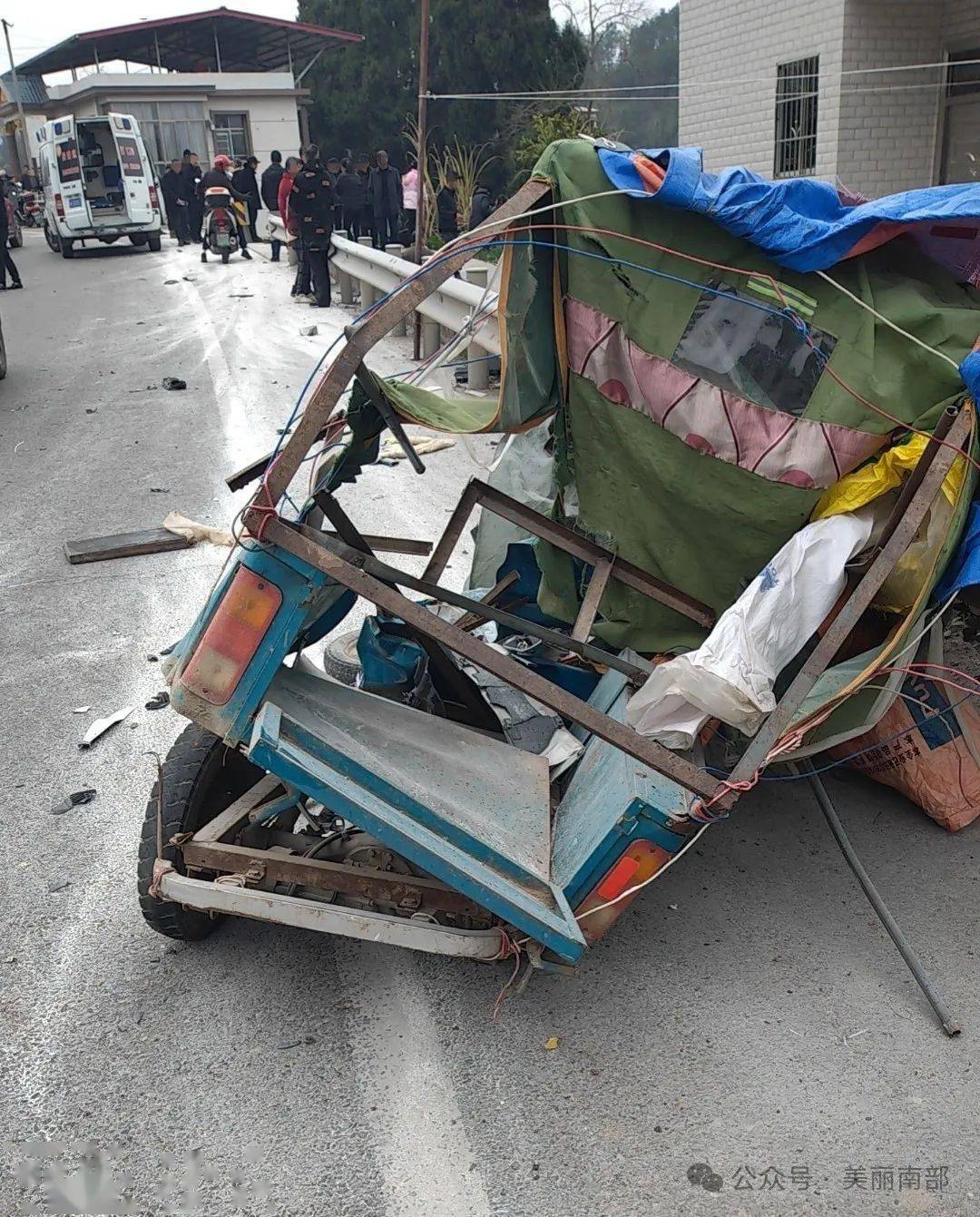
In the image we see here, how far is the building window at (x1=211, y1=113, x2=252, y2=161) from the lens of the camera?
3894cm

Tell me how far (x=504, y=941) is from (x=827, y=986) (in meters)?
0.95

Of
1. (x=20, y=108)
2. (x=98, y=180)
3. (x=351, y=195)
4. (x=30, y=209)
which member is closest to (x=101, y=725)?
(x=351, y=195)

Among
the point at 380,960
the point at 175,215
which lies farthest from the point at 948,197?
the point at 175,215

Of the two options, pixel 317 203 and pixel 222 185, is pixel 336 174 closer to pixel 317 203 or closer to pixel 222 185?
pixel 222 185

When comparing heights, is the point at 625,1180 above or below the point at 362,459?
below

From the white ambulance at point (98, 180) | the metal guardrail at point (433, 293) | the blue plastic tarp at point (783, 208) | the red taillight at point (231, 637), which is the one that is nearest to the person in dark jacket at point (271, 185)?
the white ambulance at point (98, 180)

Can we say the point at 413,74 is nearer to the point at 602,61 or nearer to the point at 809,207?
the point at 602,61

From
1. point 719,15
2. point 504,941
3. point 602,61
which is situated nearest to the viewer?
point 504,941

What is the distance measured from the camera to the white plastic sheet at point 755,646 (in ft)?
10.7

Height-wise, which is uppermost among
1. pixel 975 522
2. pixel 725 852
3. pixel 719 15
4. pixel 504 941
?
pixel 719 15

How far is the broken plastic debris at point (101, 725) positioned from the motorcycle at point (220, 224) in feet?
63.0

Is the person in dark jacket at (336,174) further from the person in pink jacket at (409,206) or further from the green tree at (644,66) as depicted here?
the green tree at (644,66)

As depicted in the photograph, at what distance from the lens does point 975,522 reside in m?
3.33

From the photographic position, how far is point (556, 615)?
4.49 meters
